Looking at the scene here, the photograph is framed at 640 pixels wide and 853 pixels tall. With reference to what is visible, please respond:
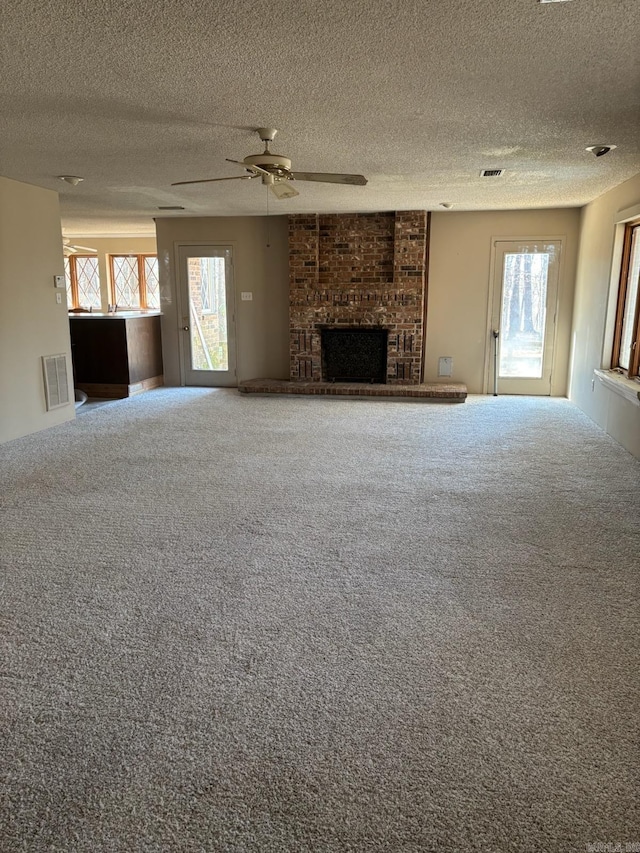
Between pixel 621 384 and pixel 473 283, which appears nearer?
pixel 621 384

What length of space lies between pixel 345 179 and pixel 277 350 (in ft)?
14.8

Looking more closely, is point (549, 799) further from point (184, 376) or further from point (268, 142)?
point (184, 376)

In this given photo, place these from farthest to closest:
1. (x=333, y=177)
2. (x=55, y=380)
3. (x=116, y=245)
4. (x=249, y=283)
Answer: (x=116, y=245) → (x=249, y=283) → (x=55, y=380) → (x=333, y=177)

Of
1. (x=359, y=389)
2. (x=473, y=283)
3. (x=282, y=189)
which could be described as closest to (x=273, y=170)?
(x=282, y=189)

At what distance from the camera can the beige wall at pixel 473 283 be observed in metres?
7.45

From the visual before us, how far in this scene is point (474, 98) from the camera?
324 centimetres

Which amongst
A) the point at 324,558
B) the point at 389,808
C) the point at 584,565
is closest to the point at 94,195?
the point at 324,558

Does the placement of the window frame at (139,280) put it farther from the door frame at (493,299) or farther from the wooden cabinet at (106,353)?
the door frame at (493,299)

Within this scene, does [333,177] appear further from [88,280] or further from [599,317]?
[88,280]

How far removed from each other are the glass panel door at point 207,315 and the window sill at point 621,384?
4.77 metres

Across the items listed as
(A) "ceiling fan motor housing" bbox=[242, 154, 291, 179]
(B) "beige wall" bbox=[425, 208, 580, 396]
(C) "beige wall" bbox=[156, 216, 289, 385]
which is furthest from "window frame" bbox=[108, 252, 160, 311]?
(A) "ceiling fan motor housing" bbox=[242, 154, 291, 179]

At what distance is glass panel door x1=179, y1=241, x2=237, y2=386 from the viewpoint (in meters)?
8.29

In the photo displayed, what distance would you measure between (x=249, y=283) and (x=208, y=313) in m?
0.72

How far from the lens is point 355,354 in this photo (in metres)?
8.10
